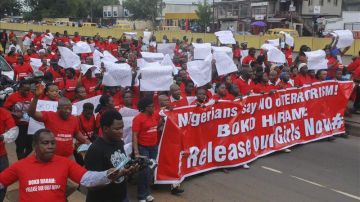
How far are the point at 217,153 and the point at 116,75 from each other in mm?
2313

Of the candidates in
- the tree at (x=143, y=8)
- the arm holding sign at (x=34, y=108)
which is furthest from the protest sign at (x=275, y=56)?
the tree at (x=143, y=8)

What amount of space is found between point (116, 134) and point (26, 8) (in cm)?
5225

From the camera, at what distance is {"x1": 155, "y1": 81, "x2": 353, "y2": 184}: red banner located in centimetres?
707

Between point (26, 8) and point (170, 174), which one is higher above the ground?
point (26, 8)

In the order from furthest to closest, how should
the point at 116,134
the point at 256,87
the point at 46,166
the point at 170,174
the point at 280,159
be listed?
the point at 256,87 → the point at 280,159 → the point at 170,174 → the point at 116,134 → the point at 46,166

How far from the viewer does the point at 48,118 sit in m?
5.69

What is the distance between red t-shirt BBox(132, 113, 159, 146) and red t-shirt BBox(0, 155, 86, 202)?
267cm

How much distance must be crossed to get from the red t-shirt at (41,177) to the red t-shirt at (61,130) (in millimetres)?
2151

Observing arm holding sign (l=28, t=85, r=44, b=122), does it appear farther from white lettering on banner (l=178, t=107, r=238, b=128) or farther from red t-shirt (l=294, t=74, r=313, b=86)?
red t-shirt (l=294, t=74, r=313, b=86)

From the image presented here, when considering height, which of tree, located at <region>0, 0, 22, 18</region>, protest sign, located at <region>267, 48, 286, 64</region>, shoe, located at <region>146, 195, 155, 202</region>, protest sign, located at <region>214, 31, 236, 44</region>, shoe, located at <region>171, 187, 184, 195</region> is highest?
tree, located at <region>0, 0, 22, 18</region>

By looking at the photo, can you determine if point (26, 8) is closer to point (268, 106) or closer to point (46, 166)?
point (268, 106)

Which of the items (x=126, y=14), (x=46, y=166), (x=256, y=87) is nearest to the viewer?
(x=46, y=166)

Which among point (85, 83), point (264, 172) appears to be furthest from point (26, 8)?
point (264, 172)

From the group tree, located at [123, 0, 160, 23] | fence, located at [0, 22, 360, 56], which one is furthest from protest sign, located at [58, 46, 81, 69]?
tree, located at [123, 0, 160, 23]
